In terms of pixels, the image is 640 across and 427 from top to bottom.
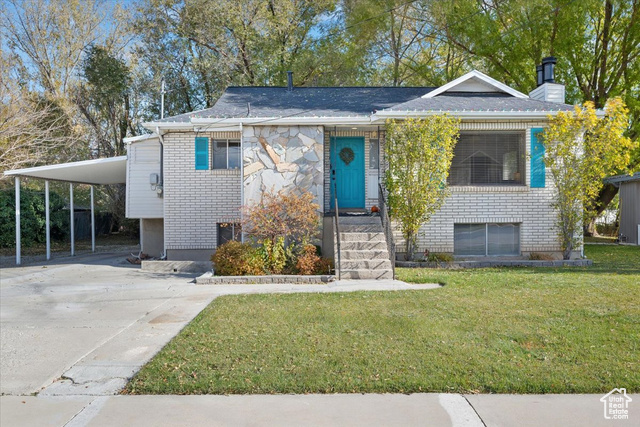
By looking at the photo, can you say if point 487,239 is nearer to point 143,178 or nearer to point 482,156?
point 482,156

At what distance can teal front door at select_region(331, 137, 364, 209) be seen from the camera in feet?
44.0

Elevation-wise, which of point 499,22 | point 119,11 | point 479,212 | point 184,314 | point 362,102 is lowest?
point 184,314

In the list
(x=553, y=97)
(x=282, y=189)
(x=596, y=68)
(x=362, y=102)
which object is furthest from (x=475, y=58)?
(x=282, y=189)

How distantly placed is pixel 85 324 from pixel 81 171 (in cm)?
992

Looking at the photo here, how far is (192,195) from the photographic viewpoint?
13.4m

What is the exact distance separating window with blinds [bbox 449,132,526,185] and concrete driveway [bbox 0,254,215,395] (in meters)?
7.13

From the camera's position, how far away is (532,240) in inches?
497

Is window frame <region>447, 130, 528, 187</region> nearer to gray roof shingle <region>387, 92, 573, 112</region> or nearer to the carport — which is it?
gray roof shingle <region>387, 92, 573, 112</region>

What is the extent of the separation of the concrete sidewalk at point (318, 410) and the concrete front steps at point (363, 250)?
595 centimetres

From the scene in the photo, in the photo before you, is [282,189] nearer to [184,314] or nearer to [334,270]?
[334,270]

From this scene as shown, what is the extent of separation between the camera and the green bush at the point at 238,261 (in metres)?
10.5

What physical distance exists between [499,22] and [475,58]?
1667 millimetres

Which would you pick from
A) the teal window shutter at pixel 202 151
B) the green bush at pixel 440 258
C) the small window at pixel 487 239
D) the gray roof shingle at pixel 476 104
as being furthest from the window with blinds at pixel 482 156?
the teal window shutter at pixel 202 151

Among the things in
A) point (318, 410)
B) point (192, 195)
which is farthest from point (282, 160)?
point (318, 410)
